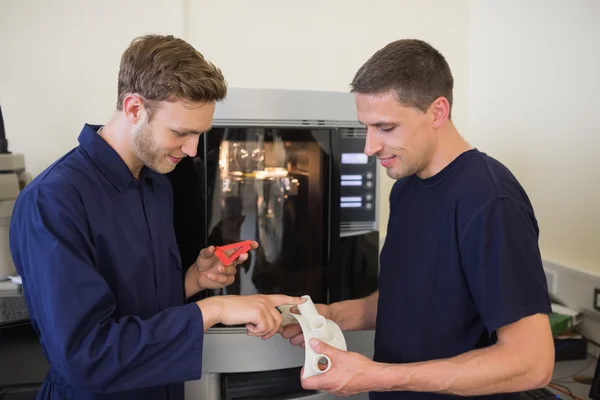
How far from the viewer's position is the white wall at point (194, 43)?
1741mm

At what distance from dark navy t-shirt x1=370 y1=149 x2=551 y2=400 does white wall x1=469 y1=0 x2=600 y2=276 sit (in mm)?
822

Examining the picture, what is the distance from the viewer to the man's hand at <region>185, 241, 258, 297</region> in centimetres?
124

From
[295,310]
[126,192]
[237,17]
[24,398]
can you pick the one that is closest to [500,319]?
[295,310]

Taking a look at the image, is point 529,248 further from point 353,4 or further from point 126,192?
point 353,4

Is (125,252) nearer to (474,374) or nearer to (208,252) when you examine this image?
(208,252)

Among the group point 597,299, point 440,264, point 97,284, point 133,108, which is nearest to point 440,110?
point 440,264

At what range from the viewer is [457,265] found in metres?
0.97

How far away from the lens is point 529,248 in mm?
908

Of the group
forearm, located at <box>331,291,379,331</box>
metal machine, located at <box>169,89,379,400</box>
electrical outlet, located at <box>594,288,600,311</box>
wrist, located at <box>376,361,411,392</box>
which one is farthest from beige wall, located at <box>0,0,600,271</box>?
wrist, located at <box>376,361,411,392</box>

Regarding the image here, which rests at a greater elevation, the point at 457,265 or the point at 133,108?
the point at 133,108

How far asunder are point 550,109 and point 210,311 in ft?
4.67

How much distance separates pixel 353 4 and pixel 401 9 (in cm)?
21

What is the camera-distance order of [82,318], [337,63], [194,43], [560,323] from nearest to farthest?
[82,318] < [560,323] < [194,43] < [337,63]

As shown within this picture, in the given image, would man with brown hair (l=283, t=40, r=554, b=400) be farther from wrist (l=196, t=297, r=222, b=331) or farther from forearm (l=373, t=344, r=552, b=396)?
wrist (l=196, t=297, r=222, b=331)
